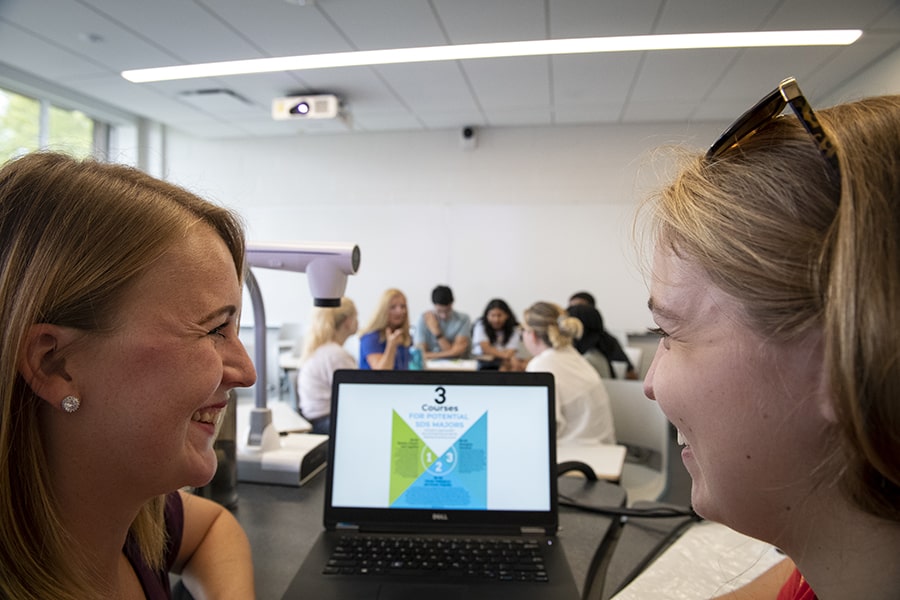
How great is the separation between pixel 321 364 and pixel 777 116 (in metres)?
2.71

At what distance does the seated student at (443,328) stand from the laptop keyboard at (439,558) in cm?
393

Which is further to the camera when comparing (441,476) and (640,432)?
(640,432)

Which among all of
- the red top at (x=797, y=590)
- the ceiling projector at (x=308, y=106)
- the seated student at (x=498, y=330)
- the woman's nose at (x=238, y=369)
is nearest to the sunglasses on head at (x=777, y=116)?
the red top at (x=797, y=590)

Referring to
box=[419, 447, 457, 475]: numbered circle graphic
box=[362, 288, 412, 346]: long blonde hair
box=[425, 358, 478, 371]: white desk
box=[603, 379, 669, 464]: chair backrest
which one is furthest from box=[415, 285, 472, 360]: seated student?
box=[419, 447, 457, 475]: numbered circle graphic

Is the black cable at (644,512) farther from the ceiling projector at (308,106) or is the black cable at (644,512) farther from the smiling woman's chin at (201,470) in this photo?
the ceiling projector at (308,106)

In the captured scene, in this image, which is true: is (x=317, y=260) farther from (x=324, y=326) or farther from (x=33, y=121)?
(x=33, y=121)

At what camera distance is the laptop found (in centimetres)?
97

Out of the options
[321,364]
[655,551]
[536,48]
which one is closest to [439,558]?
[655,551]

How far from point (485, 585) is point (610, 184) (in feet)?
17.1

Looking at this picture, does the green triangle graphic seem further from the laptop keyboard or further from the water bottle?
the water bottle

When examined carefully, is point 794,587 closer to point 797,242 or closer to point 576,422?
point 797,242

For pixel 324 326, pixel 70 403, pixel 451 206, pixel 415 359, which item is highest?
pixel 451 206

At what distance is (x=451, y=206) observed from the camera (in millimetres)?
5820

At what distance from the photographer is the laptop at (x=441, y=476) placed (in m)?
0.97
